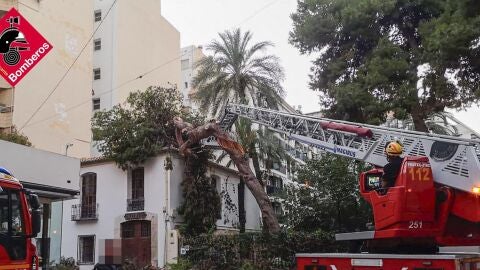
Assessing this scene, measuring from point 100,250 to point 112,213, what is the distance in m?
2.12

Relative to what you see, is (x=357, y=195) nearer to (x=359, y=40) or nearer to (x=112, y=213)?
(x=359, y=40)

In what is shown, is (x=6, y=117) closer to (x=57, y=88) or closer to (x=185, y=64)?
(x=57, y=88)

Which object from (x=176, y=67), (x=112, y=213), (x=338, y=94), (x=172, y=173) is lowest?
(x=112, y=213)

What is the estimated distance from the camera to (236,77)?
2775 cm

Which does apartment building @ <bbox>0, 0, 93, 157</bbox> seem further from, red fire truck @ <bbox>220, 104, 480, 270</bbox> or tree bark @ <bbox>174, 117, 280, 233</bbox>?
red fire truck @ <bbox>220, 104, 480, 270</bbox>

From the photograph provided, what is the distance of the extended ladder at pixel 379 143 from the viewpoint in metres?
9.86

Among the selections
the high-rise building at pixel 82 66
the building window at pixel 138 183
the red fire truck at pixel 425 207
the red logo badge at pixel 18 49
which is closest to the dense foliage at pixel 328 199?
the building window at pixel 138 183

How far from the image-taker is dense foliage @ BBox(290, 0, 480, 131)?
17.5 m

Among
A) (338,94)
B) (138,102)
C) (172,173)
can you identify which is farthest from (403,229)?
(138,102)

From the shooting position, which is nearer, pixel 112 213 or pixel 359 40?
pixel 359 40

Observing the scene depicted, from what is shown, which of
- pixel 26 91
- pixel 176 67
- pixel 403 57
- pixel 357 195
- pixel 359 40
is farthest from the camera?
pixel 176 67

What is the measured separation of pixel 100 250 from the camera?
27.2 meters

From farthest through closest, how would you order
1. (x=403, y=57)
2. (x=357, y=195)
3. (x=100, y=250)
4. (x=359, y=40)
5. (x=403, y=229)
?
(x=100, y=250)
(x=357, y=195)
(x=359, y=40)
(x=403, y=57)
(x=403, y=229)

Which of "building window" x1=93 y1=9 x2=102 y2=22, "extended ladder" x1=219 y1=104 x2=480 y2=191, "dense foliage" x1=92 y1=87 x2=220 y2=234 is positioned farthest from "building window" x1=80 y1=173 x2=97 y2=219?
"building window" x1=93 y1=9 x2=102 y2=22
